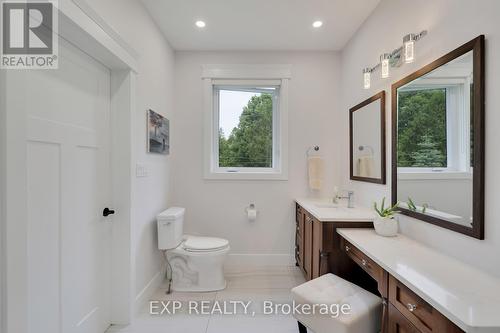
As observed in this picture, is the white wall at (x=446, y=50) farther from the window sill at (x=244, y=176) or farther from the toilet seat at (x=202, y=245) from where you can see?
the toilet seat at (x=202, y=245)

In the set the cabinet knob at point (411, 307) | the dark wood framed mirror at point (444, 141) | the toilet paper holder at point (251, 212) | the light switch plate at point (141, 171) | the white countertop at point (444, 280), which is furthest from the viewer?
the toilet paper holder at point (251, 212)

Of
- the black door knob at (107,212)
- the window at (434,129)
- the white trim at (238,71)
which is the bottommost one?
the black door knob at (107,212)

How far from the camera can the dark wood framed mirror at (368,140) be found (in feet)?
6.97

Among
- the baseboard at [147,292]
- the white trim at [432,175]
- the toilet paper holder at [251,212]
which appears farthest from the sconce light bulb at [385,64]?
the baseboard at [147,292]

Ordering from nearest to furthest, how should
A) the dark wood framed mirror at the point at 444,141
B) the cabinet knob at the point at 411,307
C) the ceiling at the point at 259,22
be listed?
1. the cabinet knob at the point at 411,307
2. the dark wood framed mirror at the point at 444,141
3. the ceiling at the point at 259,22

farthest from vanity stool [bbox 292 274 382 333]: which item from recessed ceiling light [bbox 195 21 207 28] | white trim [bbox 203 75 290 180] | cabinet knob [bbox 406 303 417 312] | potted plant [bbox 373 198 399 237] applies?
recessed ceiling light [bbox 195 21 207 28]

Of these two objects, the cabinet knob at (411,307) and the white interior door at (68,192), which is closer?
the cabinet knob at (411,307)

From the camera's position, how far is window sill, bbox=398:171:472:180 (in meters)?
1.33

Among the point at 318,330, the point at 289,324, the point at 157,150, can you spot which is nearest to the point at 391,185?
the point at 318,330

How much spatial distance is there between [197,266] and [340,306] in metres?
1.44

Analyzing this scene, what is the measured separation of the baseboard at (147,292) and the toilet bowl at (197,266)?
0.18 m

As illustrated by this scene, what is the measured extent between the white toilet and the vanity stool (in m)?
1.02

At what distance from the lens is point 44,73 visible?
4.27 ft

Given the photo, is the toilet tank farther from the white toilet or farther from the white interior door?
the white interior door
